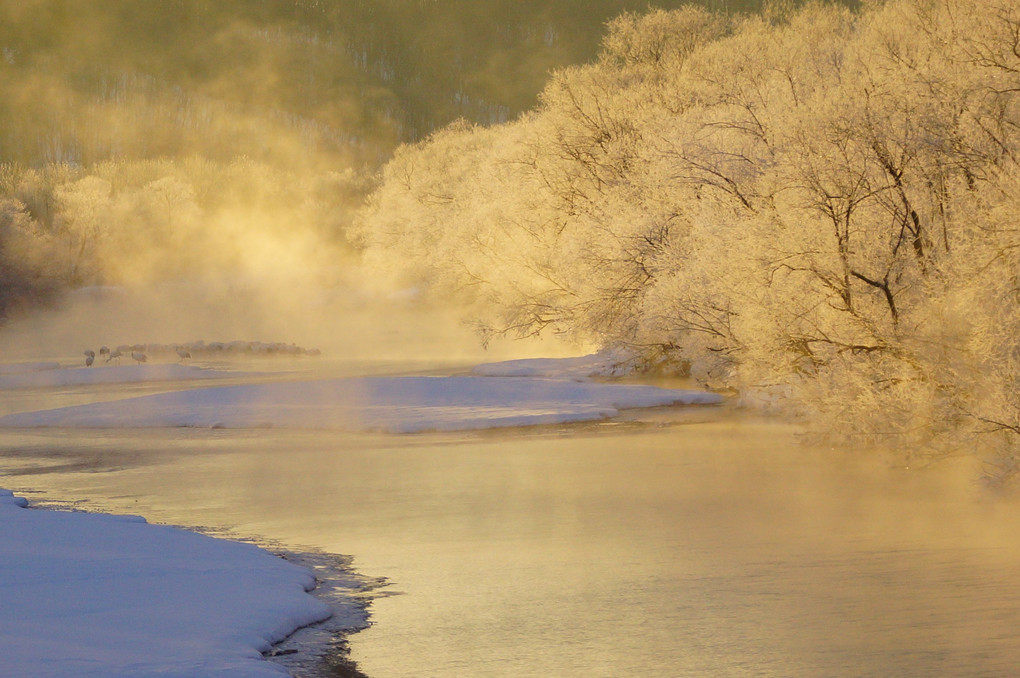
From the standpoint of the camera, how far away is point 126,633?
8164 millimetres

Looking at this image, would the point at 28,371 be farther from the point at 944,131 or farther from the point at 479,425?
the point at 944,131

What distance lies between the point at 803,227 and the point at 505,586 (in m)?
9.97

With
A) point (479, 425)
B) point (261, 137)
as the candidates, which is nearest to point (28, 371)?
point (479, 425)

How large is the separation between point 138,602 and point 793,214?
1295 cm

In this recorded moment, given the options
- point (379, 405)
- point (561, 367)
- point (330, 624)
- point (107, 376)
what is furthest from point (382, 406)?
point (330, 624)

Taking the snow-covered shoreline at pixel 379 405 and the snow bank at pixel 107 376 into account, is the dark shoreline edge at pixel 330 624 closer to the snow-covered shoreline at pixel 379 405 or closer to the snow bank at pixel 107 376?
the snow-covered shoreline at pixel 379 405

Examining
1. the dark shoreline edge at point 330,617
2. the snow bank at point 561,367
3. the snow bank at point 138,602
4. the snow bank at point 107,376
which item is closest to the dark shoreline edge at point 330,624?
the dark shoreline edge at point 330,617

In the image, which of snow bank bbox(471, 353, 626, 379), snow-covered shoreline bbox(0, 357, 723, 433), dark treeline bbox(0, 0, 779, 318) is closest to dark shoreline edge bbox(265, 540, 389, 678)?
snow-covered shoreline bbox(0, 357, 723, 433)

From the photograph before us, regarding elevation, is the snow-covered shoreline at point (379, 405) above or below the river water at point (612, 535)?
above

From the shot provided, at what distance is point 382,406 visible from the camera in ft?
76.0

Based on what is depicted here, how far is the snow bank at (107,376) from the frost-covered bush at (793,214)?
27.4ft

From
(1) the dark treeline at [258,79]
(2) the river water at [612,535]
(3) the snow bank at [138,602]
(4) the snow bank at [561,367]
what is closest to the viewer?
(3) the snow bank at [138,602]

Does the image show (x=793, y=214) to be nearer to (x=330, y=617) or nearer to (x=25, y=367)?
(x=330, y=617)

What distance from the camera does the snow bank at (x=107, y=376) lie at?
32.3 m
